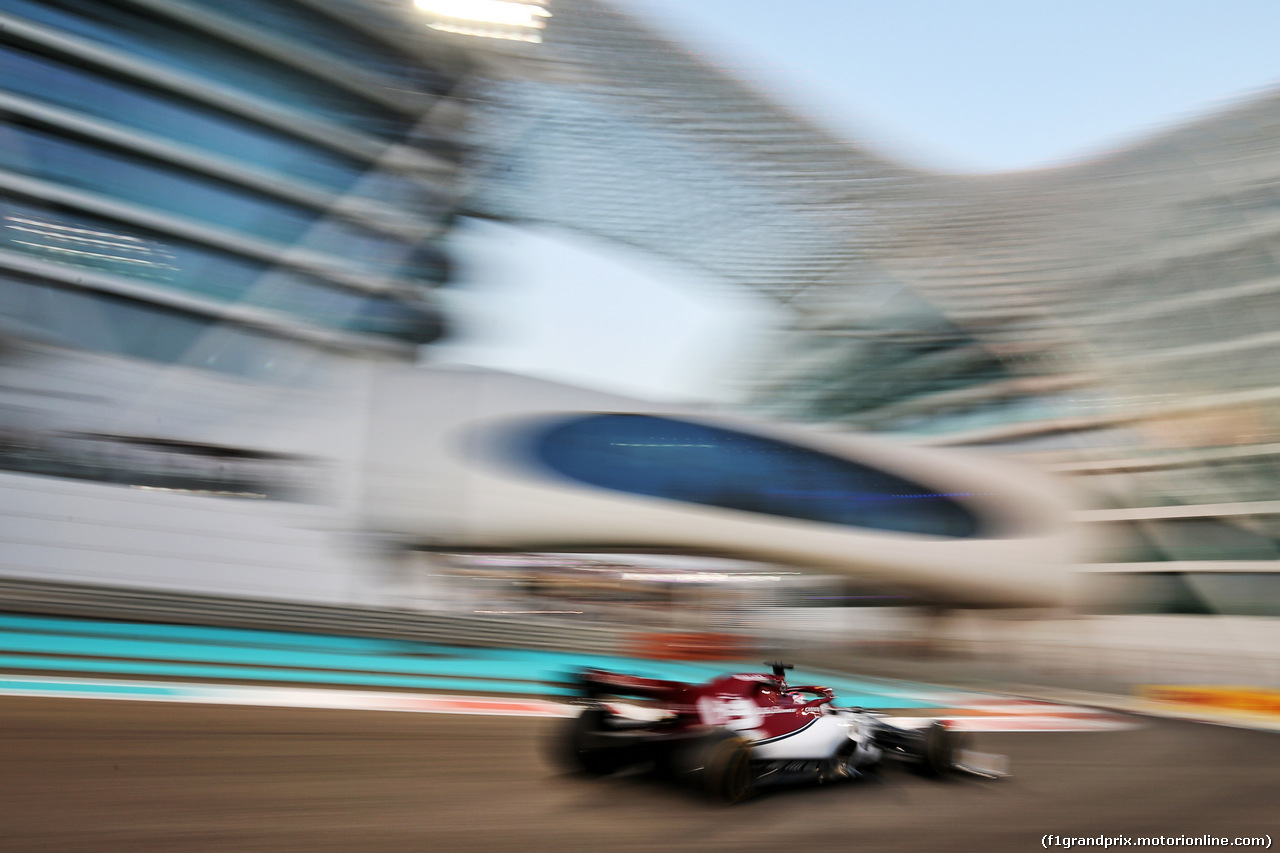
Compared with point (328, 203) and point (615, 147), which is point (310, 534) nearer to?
point (328, 203)

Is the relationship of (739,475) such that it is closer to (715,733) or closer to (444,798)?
(715,733)

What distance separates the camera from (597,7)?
18.3 metres

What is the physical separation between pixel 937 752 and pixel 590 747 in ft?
6.41

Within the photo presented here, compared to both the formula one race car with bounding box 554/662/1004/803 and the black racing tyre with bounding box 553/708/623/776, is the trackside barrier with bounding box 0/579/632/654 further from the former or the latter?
the formula one race car with bounding box 554/662/1004/803

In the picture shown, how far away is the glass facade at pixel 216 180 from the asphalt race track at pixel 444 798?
13.9 meters

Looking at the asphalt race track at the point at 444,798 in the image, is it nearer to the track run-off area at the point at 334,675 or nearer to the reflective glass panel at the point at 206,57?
the track run-off area at the point at 334,675

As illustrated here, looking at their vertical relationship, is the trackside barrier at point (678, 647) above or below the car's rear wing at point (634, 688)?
below

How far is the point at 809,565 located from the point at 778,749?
1904cm

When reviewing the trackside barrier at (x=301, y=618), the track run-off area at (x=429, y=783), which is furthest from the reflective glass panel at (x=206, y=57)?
the track run-off area at (x=429, y=783)

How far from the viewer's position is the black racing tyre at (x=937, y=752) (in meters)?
5.11

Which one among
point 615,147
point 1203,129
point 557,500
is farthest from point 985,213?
point 557,500

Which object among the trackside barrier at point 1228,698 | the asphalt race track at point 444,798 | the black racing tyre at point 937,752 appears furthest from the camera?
the trackside barrier at point 1228,698

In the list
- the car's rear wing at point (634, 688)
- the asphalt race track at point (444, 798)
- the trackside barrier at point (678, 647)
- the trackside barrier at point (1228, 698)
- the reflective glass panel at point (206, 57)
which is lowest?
the trackside barrier at point (678, 647)

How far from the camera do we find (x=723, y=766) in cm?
407
